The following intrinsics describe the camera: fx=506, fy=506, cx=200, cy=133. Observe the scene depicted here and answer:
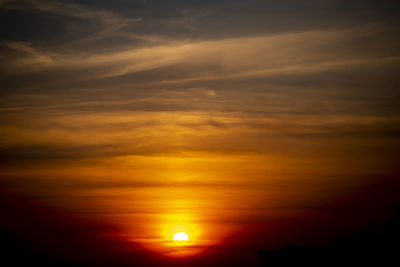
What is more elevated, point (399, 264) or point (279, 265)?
point (279, 265)

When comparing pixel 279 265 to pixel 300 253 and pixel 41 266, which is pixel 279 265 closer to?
pixel 300 253

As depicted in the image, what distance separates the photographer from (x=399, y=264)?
2640 inches

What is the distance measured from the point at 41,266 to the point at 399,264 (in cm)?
5134

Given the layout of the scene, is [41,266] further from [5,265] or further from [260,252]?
[260,252]

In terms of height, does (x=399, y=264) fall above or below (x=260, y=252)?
below

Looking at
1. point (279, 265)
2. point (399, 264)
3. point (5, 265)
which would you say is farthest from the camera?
point (279, 265)

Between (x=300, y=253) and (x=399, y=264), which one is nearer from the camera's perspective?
(x=399, y=264)

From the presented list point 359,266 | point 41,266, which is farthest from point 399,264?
point 41,266

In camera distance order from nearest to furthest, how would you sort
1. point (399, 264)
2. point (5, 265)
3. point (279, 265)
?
point (399, 264) → point (5, 265) → point (279, 265)

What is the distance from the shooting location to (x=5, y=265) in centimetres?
7212

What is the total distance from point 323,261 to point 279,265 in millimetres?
6717

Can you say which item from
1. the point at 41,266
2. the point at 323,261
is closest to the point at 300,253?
the point at 323,261

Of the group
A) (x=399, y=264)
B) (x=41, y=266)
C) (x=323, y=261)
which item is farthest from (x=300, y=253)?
(x=41, y=266)

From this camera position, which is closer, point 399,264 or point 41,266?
point 399,264
